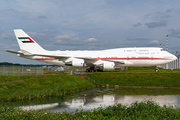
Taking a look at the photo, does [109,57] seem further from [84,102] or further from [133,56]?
[84,102]

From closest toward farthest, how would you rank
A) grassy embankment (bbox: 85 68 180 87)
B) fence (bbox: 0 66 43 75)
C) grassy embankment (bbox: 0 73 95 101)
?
grassy embankment (bbox: 0 73 95 101) → grassy embankment (bbox: 85 68 180 87) → fence (bbox: 0 66 43 75)

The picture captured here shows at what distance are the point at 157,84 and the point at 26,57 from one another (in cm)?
3006

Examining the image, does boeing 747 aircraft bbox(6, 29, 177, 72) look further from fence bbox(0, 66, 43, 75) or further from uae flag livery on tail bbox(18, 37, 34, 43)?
fence bbox(0, 66, 43, 75)

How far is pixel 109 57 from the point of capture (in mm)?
38188

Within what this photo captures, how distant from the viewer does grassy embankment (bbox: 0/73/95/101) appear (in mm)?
19098

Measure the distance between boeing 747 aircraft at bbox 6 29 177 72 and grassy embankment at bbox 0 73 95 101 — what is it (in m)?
8.51

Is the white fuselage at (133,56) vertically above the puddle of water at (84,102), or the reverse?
the white fuselage at (133,56)

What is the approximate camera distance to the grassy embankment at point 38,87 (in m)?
19.1

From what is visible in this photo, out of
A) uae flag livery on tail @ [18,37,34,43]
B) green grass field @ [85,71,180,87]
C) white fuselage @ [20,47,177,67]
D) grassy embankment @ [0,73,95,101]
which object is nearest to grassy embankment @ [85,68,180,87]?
green grass field @ [85,71,180,87]

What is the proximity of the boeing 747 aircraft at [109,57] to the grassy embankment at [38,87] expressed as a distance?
27.9 feet

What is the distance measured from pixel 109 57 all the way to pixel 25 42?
2143 cm

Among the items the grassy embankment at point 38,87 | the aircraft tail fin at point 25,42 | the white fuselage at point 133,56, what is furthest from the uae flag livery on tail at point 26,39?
the grassy embankment at point 38,87

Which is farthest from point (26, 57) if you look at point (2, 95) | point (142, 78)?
point (142, 78)

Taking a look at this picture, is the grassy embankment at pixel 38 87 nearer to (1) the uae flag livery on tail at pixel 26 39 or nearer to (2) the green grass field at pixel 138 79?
(2) the green grass field at pixel 138 79
